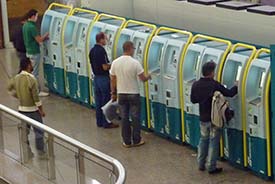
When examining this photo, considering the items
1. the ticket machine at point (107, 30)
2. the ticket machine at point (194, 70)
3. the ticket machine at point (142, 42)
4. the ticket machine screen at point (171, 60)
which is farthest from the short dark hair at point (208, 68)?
the ticket machine at point (107, 30)

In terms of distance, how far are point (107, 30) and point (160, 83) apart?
68.8 inches

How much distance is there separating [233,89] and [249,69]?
0.32 m

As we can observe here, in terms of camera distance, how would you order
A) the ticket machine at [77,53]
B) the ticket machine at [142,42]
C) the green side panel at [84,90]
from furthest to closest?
the green side panel at [84,90] → the ticket machine at [77,53] → the ticket machine at [142,42]

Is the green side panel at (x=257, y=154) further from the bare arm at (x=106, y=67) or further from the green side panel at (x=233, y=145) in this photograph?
the bare arm at (x=106, y=67)

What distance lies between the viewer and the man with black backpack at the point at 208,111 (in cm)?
965

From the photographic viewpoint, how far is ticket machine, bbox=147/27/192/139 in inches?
437

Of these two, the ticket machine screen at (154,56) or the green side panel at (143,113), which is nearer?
the ticket machine screen at (154,56)

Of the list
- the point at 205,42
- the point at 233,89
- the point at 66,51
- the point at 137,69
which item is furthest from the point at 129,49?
the point at 66,51

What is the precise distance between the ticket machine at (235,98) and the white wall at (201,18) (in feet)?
2.66

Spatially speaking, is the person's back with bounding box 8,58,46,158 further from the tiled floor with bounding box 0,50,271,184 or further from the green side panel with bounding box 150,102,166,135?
the green side panel with bounding box 150,102,166,135

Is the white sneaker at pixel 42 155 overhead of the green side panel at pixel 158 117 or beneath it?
overhead

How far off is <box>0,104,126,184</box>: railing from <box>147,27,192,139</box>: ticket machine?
2.49 meters

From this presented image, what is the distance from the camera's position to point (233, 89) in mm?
9688

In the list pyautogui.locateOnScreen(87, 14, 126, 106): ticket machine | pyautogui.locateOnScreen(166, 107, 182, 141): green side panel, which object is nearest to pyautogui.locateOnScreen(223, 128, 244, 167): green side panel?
pyautogui.locateOnScreen(166, 107, 182, 141): green side panel
